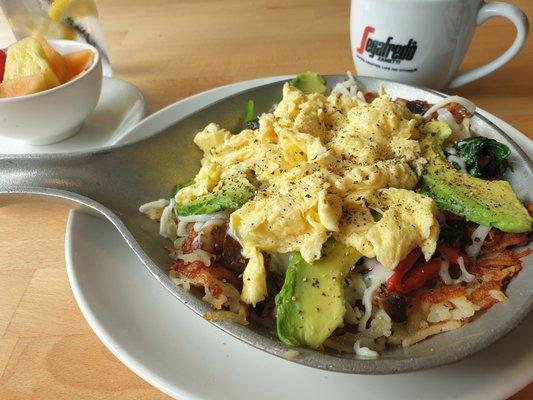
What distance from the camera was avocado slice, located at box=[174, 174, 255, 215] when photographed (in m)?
0.91

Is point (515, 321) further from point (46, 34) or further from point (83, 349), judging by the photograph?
point (46, 34)

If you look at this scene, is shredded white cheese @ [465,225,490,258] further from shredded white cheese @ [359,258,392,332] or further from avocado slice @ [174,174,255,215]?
avocado slice @ [174,174,255,215]

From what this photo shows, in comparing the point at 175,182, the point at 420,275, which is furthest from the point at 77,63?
the point at 420,275

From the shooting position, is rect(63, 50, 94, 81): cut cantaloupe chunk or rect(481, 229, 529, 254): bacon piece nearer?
rect(481, 229, 529, 254): bacon piece

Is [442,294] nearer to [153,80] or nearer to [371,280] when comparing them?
[371,280]

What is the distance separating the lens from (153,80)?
1.68 m

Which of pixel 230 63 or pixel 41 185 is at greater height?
pixel 41 185

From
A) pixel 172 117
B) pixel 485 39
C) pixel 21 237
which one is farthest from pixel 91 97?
pixel 485 39

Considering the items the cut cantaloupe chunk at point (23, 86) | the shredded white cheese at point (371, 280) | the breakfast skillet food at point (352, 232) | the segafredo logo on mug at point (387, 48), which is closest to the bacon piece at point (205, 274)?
the breakfast skillet food at point (352, 232)

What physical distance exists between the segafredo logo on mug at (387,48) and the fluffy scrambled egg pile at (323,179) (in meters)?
0.30

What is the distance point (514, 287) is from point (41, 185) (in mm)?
916

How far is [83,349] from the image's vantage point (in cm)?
84

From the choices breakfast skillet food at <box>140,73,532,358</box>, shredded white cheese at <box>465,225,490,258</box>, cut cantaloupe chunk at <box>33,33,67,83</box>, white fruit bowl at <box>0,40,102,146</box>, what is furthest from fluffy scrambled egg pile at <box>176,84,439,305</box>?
cut cantaloupe chunk at <box>33,33,67,83</box>

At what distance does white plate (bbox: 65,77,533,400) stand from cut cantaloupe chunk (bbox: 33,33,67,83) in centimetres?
71
